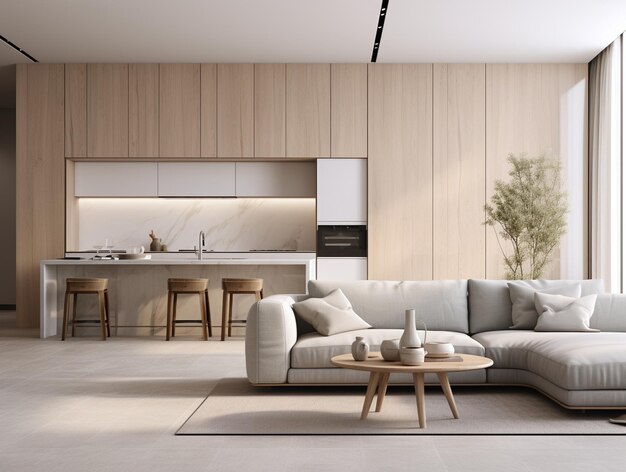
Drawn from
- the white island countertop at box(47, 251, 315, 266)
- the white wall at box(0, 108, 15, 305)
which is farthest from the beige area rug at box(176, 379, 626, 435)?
the white wall at box(0, 108, 15, 305)

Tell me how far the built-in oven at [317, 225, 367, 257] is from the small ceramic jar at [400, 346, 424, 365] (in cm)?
549

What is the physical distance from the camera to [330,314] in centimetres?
575

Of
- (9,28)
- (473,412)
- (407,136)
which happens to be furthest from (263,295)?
(473,412)

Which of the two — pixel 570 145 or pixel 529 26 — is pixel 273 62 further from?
pixel 570 145

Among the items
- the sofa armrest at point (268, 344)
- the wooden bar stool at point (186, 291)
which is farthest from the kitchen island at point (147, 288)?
the sofa armrest at point (268, 344)

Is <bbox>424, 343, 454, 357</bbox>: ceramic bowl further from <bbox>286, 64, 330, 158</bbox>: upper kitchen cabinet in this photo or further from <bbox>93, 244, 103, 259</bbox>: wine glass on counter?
<bbox>93, 244, 103, 259</bbox>: wine glass on counter

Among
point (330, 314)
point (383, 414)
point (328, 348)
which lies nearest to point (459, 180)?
point (330, 314)

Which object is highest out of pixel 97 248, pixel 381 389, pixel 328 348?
pixel 97 248

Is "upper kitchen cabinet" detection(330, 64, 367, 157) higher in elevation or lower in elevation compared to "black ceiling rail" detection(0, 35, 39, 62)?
lower

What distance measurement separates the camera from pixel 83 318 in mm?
9094

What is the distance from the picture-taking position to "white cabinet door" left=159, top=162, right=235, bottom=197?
1011 cm

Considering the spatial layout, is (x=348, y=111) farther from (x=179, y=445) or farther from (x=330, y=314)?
(x=179, y=445)

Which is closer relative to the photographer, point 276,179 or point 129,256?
point 129,256

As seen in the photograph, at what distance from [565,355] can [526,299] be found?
140 cm
